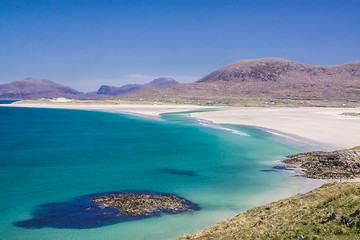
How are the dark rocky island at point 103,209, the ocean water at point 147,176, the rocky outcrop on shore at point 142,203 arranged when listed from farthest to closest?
1. the rocky outcrop on shore at point 142,203
2. the dark rocky island at point 103,209
3. the ocean water at point 147,176

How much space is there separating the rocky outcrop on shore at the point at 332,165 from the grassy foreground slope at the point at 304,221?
34.2ft

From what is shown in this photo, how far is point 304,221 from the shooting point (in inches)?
468

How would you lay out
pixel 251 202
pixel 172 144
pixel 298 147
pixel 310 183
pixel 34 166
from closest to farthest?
pixel 251 202
pixel 310 183
pixel 34 166
pixel 298 147
pixel 172 144

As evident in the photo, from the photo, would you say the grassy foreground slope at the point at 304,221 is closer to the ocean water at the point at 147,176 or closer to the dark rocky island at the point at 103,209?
the ocean water at the point at 147,176

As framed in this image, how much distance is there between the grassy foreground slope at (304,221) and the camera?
10.7 metres

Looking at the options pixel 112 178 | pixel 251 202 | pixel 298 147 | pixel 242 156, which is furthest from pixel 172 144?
pixel 251 202

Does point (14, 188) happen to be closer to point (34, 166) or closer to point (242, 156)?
point (34, 166)

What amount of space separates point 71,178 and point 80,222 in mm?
10828

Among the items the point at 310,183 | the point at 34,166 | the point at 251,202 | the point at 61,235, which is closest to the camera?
the point at 61,235

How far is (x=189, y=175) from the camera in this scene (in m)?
28.5

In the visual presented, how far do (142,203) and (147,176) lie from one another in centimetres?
794

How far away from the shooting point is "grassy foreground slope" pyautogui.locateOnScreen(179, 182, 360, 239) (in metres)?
10.7

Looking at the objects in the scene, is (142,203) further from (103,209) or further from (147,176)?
(147,176)

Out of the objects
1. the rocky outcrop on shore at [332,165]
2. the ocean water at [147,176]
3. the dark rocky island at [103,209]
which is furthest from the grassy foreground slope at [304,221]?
the rocky outcrop on shore at [332,165]
